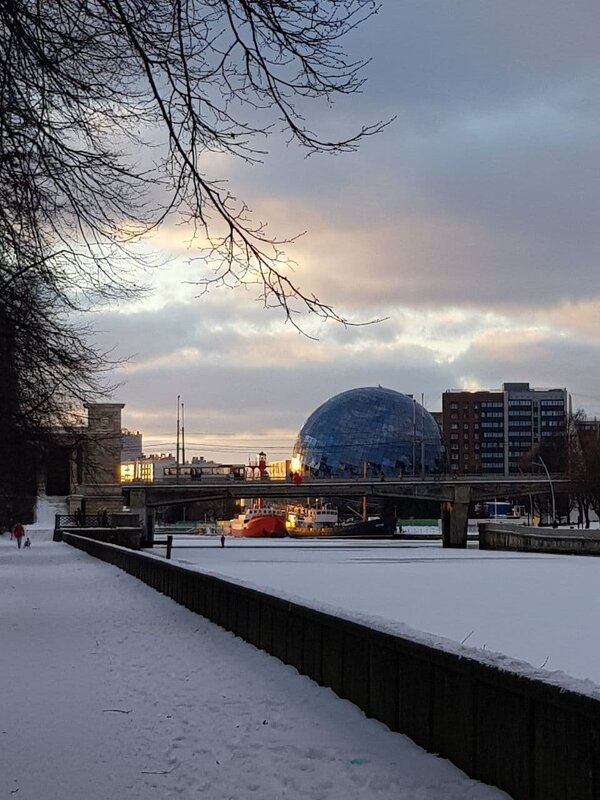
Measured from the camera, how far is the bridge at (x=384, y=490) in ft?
346

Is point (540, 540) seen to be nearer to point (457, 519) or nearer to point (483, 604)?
point (457, 519)

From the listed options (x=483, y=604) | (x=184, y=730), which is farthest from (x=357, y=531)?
(x=184, y=730)

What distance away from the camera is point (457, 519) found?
342 feet

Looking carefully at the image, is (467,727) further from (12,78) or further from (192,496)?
(192,496)

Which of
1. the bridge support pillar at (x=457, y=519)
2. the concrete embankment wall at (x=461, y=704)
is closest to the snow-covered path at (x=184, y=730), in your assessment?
the concrete embankment wall at (x=461, y=704)

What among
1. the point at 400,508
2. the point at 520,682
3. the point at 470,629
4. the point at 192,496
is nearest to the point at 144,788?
the point at 520,682

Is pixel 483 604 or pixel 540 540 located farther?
pixel 540 540

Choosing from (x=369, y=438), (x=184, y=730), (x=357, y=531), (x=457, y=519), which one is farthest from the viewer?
(x=369, y=438)

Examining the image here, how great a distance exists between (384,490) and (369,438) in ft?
228

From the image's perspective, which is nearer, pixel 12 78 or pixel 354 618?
pixel 12 78

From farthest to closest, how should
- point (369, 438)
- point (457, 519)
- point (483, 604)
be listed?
point (369, 438) → point (457, 519) → point (483, 604)

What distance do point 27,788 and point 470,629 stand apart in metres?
12.1

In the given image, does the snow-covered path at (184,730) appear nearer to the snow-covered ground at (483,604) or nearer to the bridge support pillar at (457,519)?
the snow-covered ground at (483,604)

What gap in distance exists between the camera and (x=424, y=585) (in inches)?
1310
